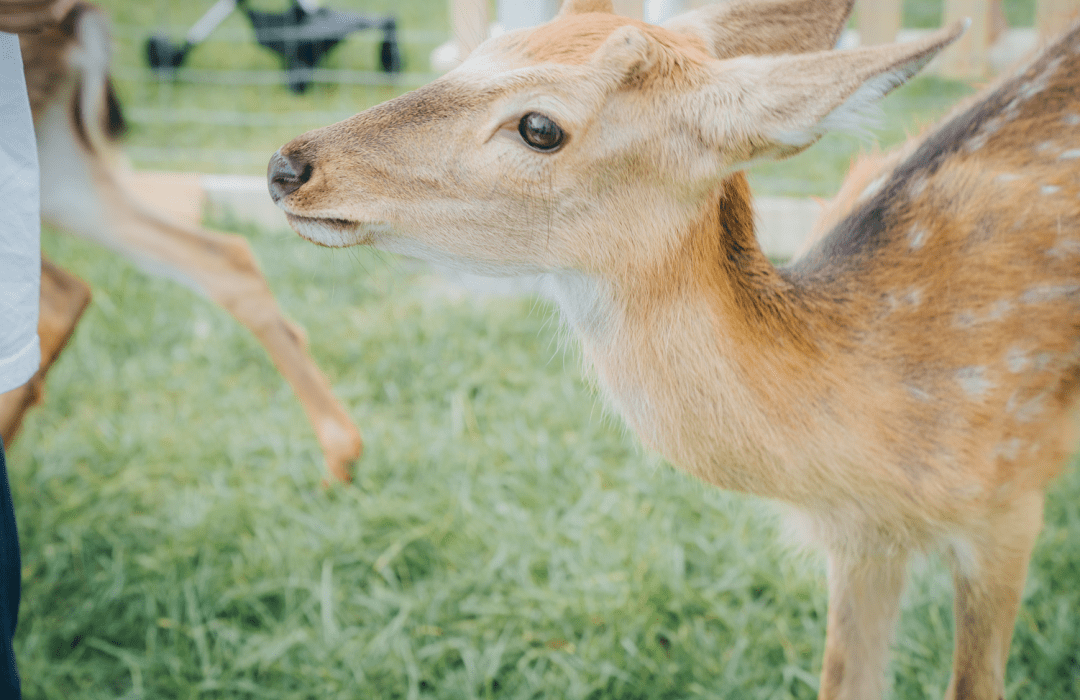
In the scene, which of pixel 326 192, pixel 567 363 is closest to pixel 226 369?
pixel 567 363

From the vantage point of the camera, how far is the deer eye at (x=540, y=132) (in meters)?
1.51

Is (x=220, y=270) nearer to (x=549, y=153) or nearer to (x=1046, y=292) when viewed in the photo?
(x=549, y=153)

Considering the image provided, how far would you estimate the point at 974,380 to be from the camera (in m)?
1.73

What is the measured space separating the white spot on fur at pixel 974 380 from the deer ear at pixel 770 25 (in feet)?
2.37

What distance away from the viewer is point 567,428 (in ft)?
11.4

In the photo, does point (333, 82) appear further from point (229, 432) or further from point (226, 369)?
point (229, 432)

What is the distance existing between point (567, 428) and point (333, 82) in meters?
4.36

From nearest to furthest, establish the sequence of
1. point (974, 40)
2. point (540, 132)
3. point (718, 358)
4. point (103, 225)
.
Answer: point (540, 132), point (718, 358), point (103, 225), point (974, 40)

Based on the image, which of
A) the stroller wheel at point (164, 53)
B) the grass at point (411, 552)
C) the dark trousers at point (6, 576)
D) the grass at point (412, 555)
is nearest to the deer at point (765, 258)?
the grass at point (411, 552)

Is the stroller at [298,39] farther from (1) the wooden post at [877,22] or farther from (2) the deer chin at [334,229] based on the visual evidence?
(2) the deer chin at [334,229]

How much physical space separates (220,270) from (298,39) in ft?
14.7

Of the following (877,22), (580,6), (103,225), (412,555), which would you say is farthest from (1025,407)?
(877,22)

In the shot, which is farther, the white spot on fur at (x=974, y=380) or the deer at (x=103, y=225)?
the deer at (x=103, y=225)

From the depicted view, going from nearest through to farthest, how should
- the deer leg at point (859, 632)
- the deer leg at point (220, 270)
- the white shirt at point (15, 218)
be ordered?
the white shirt at point (15, 218) < the deer leg at point (859, 632) < the deer leg at point (220, 270)
